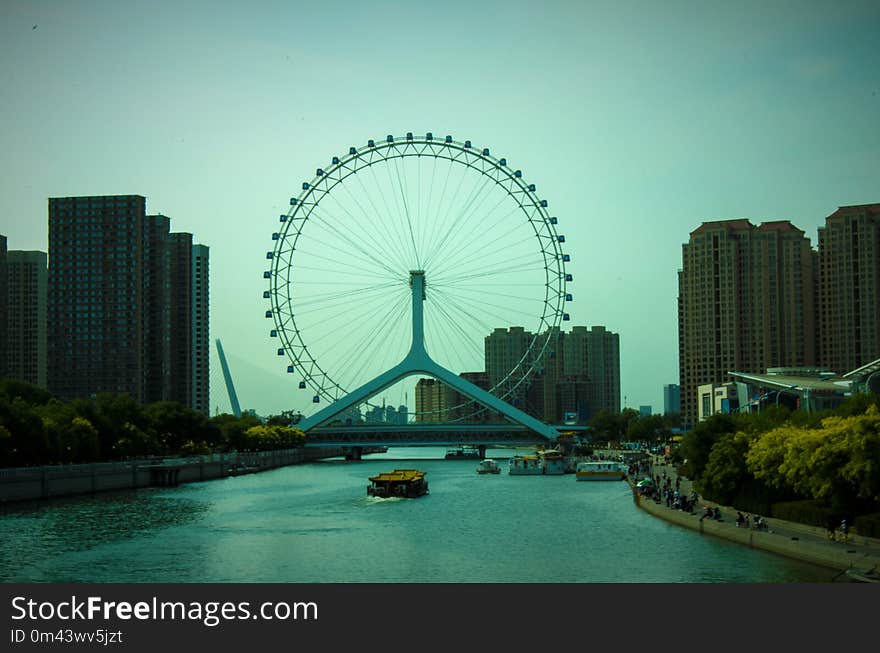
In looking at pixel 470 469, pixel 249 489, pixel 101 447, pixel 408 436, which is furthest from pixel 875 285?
pixel 101 447

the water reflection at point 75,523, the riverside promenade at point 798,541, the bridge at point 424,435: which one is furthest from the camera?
the bridge at point 424,435

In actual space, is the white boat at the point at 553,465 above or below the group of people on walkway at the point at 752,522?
below

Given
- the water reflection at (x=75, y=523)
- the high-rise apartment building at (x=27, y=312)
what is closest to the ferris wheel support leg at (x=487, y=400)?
the water reflection at (x=75, y=523)

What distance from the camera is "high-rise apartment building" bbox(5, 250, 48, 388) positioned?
103m

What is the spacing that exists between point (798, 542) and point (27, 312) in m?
93.8

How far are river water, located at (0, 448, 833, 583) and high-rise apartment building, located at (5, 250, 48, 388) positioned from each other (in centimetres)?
5639

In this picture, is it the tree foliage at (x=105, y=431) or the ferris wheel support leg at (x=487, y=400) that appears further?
the ferris wheel support leg at (x=487, y=400)

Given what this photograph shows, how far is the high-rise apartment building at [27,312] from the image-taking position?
339 ft

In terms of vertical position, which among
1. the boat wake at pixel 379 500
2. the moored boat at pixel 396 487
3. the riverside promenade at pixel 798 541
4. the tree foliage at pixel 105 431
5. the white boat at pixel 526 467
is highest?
the tree foliage at pixel 105 431

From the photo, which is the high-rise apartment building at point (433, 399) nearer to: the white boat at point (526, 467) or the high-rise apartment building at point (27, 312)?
the high-rise apartment building at point (27, 312)

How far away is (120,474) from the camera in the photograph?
56250mm

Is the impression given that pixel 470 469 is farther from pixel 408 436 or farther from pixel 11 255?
pixel 11 255

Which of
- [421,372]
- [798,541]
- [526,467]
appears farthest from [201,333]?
[798,541]

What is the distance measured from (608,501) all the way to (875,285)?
41.3m
